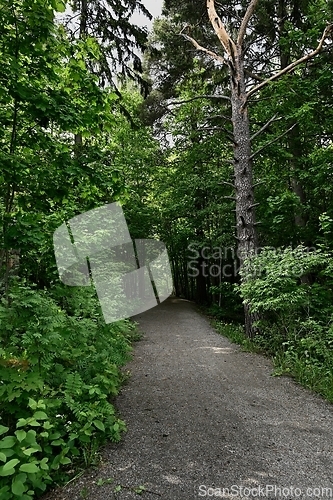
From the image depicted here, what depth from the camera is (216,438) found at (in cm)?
280

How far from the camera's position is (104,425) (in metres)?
2.69

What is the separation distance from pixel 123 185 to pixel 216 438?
2638 millimetres

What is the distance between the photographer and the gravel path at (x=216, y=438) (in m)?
2.17

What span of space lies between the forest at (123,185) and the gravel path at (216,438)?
29cm

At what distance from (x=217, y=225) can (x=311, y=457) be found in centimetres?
1005

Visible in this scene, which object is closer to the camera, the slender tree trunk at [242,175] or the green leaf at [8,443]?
the green leaf at [8,443]

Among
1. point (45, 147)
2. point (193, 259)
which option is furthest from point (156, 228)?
point (45, 147)

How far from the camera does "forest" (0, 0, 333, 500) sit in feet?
8.07

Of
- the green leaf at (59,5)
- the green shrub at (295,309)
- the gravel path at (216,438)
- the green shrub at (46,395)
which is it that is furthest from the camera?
the green shrub at (295,309)

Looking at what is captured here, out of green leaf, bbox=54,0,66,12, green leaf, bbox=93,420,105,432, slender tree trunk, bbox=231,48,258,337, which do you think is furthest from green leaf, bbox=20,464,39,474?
slender tree trunk, bbox=231,48,258,337

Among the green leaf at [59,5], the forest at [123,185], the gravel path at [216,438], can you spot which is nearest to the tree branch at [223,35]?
the forest at [123,185]

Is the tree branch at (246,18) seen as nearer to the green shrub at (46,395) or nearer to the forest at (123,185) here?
the forest at (123,185)

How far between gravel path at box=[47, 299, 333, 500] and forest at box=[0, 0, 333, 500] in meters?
0.29

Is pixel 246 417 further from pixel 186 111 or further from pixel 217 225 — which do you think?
pixel 186 111
